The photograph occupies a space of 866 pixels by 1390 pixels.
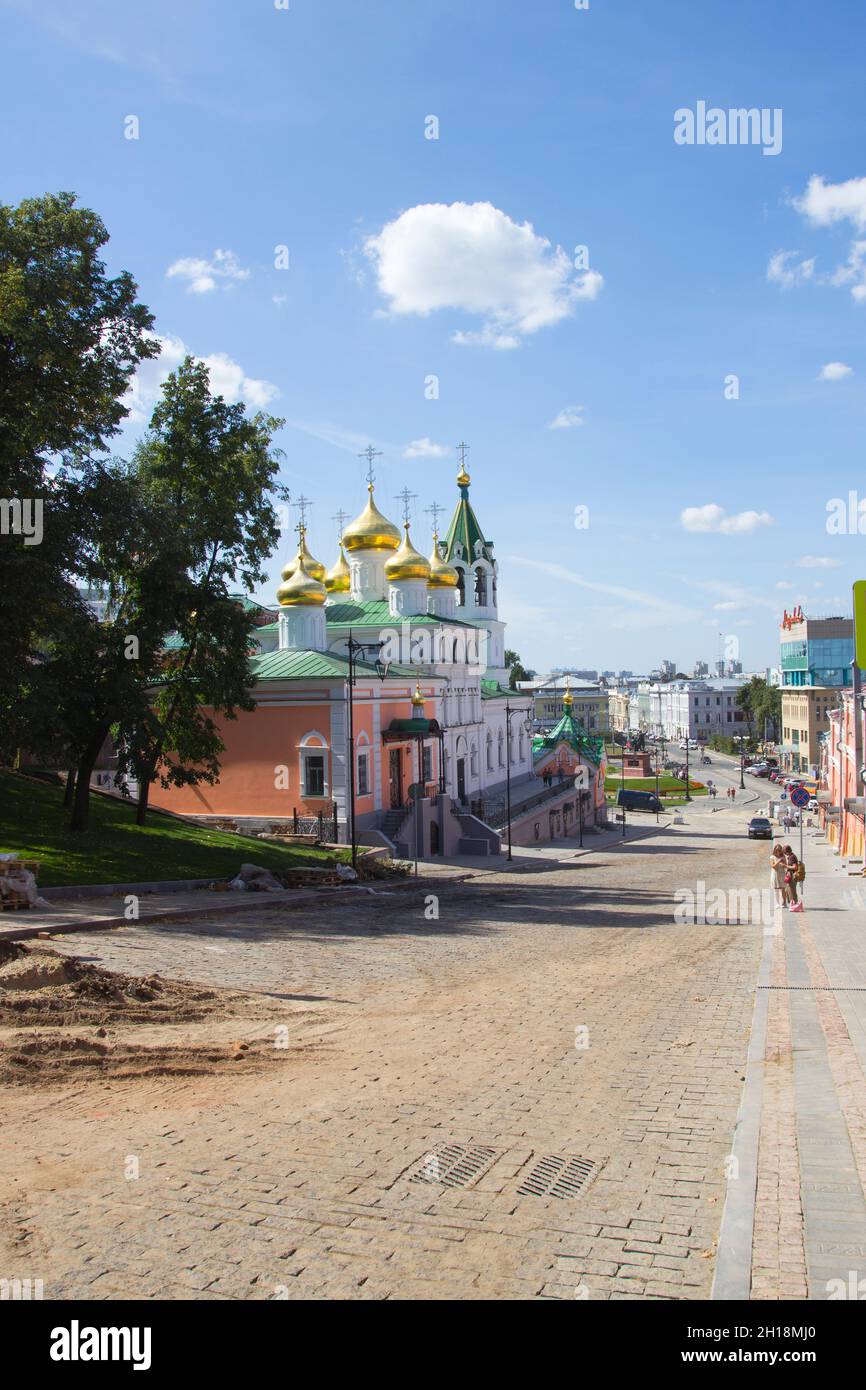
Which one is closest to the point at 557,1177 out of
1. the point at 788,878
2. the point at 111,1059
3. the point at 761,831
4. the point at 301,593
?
the point at 111,1059

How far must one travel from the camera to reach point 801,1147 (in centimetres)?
655

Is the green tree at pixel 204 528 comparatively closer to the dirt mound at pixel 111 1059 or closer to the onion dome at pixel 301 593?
the onion dome at pixel 301 593

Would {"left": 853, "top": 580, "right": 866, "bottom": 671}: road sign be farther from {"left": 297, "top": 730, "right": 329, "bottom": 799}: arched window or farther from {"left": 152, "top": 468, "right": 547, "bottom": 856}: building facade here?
{"left": 297, "top": 730, "right": 329, "bottom": 799}: arched window

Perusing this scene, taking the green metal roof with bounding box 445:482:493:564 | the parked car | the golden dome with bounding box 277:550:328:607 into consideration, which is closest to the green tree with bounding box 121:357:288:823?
the golden dome with bounding box 277:550:328:607

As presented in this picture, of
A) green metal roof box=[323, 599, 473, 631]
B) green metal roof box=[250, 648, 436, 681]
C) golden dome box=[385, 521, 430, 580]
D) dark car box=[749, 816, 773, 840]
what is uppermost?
golden dome box=[385, 521, 430, 580]

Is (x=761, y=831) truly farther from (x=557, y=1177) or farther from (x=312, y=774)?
(x=557, y=1177)

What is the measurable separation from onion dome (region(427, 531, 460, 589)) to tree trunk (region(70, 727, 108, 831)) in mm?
26956

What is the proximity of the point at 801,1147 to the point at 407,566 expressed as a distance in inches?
1560

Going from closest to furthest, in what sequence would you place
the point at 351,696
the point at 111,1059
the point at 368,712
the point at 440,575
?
the point at 111,1059, the point at 351,696, the point at 368,712, the point at 440,575

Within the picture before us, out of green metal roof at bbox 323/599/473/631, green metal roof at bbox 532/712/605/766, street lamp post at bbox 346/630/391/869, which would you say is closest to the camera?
street lamp post at bbox 346/630/391/869

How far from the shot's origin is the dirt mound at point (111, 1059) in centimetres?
838

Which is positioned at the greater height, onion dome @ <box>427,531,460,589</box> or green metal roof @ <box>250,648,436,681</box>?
onion dome @ <box>427,531,460,589</box>

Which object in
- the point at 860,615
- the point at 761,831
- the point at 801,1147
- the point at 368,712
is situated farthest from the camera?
the point at 761,831

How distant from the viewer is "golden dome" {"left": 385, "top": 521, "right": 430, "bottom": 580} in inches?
1779
